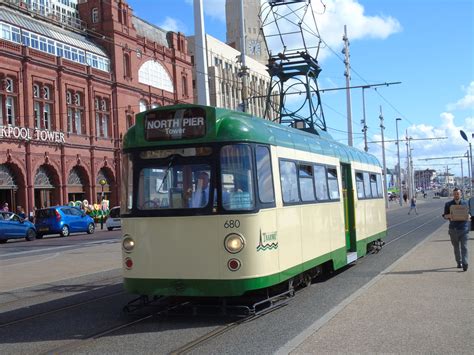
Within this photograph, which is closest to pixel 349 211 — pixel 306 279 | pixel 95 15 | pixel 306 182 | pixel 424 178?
pixel 306 279

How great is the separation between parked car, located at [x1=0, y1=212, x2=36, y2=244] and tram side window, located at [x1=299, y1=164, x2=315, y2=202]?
74.9 ft

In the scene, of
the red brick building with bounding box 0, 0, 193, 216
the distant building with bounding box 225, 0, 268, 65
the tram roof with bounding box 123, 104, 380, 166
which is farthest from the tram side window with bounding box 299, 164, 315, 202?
the distant building with bounding box 225, 0, 268, 65

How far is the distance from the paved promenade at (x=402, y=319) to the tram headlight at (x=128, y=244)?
2.73 meters

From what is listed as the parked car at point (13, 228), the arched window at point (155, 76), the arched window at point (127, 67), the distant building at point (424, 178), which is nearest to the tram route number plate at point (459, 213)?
the parked car at point (13, 228)

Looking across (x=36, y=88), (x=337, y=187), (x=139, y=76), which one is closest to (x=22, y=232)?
(x=36, y=88)

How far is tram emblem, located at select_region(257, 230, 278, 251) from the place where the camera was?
793cm

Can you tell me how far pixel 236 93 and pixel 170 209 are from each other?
253 feet

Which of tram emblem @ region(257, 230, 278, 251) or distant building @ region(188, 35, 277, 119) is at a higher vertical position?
distant building @ region(188, 35, 277, 119)

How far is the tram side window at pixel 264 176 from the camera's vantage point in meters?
8.13

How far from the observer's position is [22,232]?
30203mm

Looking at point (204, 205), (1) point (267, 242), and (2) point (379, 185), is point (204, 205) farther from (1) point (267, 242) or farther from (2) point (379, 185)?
(2) point (379, 185)

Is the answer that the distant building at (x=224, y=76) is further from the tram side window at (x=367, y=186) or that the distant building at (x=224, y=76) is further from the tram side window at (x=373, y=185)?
the tram side window at (x=367, y=186)

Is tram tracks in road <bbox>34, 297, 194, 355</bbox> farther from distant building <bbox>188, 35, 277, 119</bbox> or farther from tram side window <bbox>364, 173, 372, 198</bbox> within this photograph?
distant building <bbox>188, 35, 277, 119</bbox>

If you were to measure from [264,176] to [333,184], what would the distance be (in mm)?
3684
